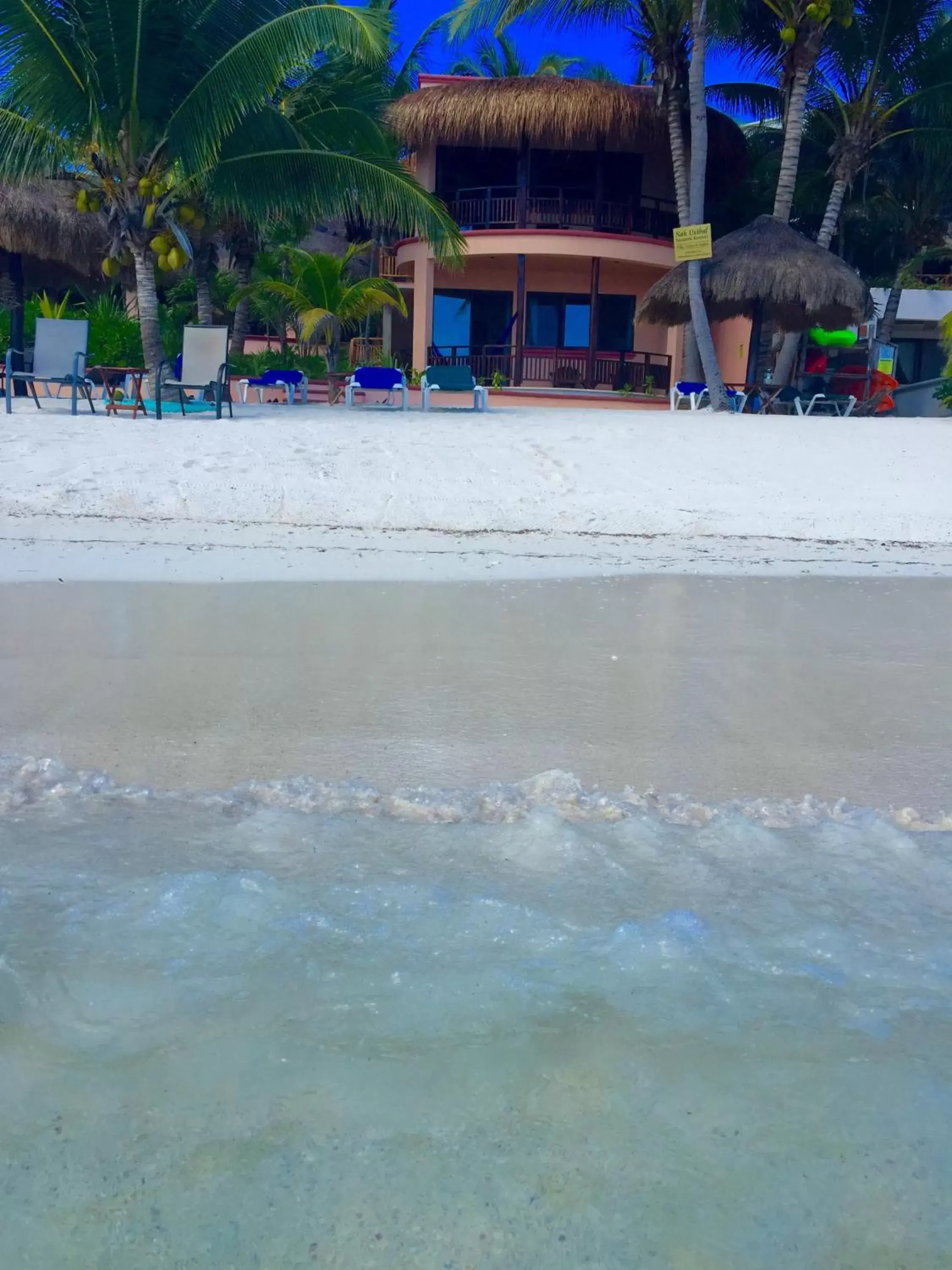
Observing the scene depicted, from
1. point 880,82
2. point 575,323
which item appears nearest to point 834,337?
point 880,82

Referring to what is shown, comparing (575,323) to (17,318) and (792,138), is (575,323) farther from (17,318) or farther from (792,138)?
(17,318)

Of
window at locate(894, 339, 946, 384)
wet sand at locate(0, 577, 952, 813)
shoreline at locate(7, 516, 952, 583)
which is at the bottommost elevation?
wet sand at locate(0, 577, 952, 813)

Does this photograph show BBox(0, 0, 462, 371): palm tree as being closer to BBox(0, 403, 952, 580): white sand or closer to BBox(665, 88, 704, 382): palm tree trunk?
BBox(0, 403, 952, 580): white sand

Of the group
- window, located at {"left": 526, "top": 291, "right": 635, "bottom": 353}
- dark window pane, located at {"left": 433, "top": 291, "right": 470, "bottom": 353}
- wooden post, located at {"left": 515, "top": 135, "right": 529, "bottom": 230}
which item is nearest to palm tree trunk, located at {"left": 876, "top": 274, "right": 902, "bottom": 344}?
window, located at {"left": 526, "top": 291, "right": 635, "bottom": 353}

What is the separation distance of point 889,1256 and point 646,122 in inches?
A: 756

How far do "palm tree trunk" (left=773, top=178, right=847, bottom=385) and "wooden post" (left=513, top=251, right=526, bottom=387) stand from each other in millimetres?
4389

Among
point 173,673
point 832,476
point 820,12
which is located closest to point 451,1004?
point 173,673

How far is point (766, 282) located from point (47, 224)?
9.71m

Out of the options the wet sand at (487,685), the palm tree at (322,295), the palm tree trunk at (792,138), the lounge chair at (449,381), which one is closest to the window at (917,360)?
the palm tree trunk at (792,138)

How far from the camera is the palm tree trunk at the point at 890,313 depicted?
19266 millimetres

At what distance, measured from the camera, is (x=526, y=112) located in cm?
1820

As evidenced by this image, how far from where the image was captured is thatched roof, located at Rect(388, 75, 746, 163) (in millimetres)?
18172

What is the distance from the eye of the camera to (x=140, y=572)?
238 inches

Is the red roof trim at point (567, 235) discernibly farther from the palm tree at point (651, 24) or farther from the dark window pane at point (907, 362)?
the dark window pane at point (907, 362)
